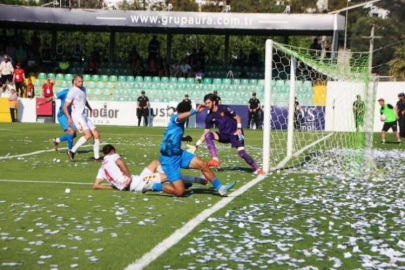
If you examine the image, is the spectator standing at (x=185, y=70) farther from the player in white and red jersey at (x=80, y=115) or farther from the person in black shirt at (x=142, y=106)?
the player in white and red jersey at (x=80, y=115)

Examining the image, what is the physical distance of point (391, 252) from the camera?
7266 mm

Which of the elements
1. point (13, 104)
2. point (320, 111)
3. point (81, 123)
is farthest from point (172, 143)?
point (13, 104)

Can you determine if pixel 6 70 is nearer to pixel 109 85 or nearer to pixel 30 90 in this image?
pixel 30 90

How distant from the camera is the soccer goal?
649 inches

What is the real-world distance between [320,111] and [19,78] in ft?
56.8

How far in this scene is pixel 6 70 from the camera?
3984 centimetres

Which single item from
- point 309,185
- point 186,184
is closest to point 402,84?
point 309,185

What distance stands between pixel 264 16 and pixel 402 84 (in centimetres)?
881

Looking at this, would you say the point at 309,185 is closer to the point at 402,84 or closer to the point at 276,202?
the point at 276,202

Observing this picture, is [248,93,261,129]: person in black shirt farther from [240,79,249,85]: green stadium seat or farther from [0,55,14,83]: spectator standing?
[0,55,14,83]: spectator standing

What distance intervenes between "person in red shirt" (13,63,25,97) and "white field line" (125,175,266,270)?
1184 inches

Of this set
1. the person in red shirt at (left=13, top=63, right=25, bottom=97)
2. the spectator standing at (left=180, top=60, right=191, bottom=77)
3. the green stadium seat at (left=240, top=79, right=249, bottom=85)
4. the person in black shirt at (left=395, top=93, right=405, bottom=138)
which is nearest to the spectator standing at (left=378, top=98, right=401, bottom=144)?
the person in black shirt at (left=395, top=93, right=405, bottom=138)

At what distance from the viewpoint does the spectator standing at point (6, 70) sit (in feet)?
131

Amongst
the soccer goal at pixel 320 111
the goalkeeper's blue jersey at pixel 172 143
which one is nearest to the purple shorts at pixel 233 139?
the soccer goal at pixel 320 111
